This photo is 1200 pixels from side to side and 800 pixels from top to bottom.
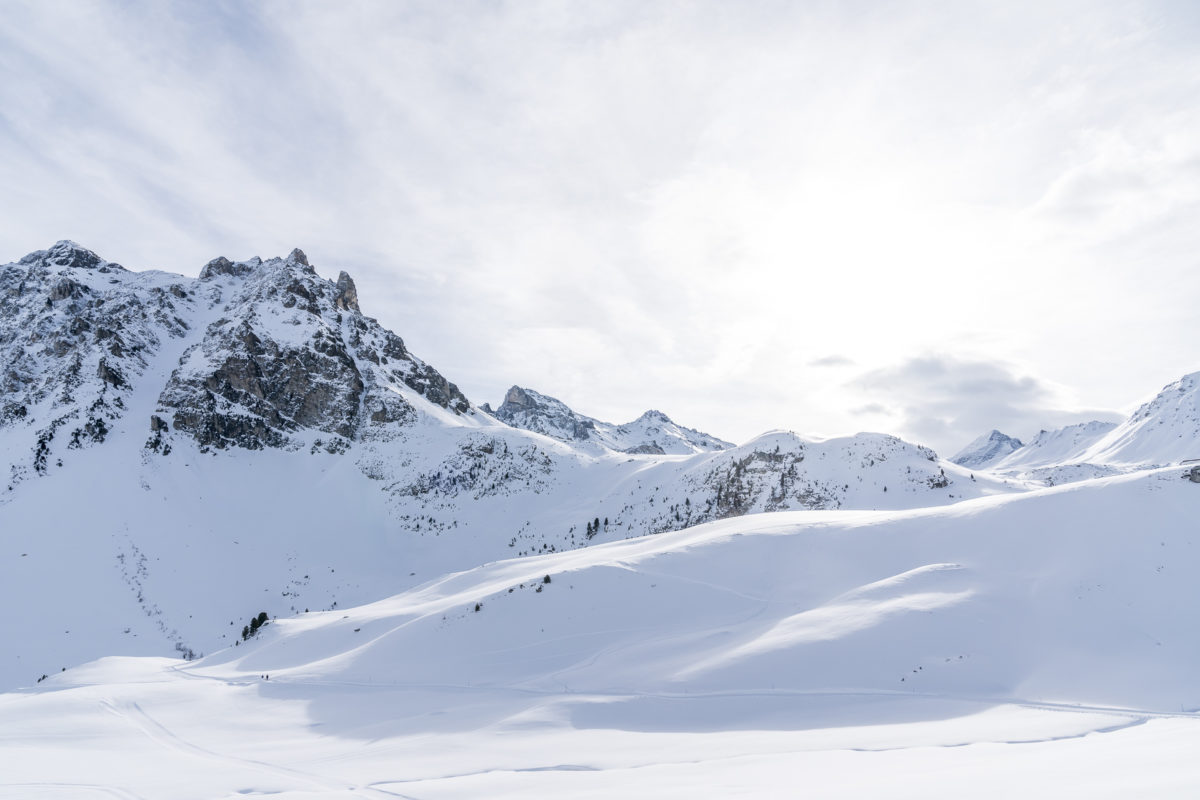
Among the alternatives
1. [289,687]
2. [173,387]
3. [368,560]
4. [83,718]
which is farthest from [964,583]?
[173,387]

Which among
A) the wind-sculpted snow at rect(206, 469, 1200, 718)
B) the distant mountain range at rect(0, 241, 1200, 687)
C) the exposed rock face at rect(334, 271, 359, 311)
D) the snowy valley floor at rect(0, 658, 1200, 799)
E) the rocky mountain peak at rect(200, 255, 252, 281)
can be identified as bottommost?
the snowy valley floor at rect(0, 658, 1200, 799)

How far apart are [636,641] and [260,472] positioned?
235 feet

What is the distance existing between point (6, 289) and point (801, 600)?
14216 centimetres

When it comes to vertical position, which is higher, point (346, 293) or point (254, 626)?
point (346, 293)

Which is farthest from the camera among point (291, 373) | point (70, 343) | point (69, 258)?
point (69, 258)

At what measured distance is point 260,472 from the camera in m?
74.7

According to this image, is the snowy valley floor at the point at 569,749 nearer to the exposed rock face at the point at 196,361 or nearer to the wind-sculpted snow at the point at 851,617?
the wind-sculpted snow at the point at 851,617

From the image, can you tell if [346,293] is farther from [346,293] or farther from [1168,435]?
[1168,435]

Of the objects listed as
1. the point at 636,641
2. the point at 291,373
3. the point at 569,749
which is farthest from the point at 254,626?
the point at 291,373

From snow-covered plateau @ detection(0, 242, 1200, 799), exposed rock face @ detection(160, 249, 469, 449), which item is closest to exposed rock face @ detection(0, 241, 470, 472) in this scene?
exposed rock face @ detection(160, 249, 469, 449)

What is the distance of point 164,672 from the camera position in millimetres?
27562

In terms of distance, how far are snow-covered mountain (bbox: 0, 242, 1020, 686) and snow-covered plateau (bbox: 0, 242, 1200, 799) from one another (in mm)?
470

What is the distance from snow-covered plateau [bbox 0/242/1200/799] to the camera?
11914 mm

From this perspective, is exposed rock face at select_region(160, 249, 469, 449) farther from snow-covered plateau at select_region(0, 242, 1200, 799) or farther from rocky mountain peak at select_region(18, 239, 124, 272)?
rocky mountain peak at select_region(18, 239, 124, 272)
